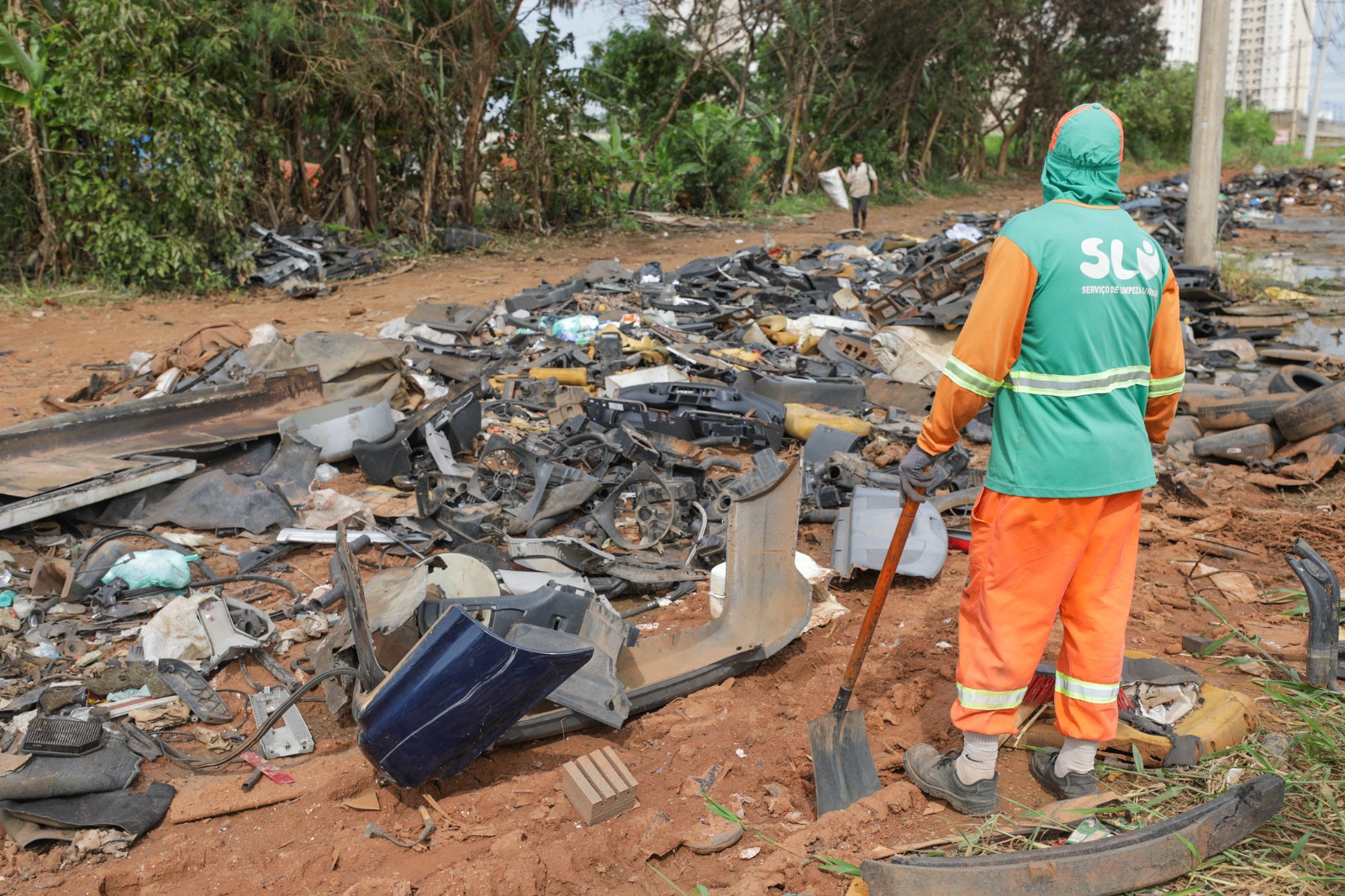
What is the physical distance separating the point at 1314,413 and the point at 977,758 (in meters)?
5.48

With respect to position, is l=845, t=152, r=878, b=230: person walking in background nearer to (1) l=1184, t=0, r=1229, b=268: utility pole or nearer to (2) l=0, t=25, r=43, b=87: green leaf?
(1) l=1184, t=0, r=1229, b=268: utility pole

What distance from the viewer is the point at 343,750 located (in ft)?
11.6

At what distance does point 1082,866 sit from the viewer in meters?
2.42

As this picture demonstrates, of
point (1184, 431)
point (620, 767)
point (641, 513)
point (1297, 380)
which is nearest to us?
point (620, 767)

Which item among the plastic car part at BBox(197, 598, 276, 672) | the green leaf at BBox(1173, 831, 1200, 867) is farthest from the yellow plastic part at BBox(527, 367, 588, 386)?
the green leaf at BBox(1173, 831, 1200, 867)

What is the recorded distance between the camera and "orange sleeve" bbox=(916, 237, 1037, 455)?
2525mm

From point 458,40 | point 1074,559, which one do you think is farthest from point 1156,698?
point 458,40

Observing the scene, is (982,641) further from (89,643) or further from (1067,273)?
(89,643)

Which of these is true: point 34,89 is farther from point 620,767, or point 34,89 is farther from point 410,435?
point 620,767

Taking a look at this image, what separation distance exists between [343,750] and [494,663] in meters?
1.11

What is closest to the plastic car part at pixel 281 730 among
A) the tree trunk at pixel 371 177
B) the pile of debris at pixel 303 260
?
the pile of debris at pixel 303 260

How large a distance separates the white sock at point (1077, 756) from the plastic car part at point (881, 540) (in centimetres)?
181

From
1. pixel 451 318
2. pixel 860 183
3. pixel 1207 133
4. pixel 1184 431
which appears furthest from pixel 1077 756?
pixel 860 183

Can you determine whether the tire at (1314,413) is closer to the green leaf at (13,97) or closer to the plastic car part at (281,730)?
the plastic car part at (281,730)
